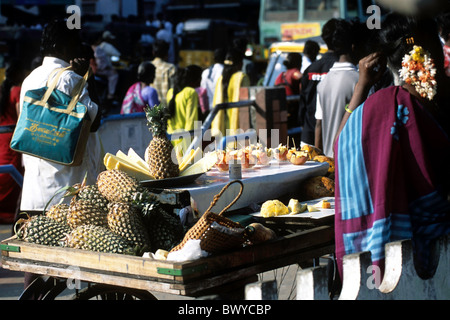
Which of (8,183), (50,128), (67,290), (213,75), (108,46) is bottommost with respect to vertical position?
(67,290)

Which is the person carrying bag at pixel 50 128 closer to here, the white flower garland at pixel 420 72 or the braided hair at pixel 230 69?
the white flower garland at pixel 420 72

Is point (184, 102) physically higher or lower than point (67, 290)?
higher

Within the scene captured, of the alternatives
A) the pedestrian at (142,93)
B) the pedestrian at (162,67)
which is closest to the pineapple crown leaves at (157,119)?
the pedestrian at (142,93)

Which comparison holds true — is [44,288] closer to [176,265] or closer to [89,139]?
[176,265]

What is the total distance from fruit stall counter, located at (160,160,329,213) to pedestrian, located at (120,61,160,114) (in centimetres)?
437

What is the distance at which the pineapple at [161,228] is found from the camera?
315 centimetres

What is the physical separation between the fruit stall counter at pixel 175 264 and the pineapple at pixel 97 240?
6 cm

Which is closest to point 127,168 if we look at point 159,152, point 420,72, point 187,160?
point 159,152

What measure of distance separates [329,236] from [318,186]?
30.2 inches

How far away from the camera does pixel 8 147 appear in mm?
7164

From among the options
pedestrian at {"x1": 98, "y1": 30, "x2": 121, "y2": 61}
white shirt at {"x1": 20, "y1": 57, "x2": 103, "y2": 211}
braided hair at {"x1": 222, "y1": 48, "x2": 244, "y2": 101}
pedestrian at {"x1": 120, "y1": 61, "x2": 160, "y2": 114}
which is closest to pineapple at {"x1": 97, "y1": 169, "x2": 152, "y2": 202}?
white shirt at {"x1": 20, "y1": 57, "x2": 103, "y2": 211}

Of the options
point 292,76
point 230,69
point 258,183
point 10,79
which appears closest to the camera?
point 258,183

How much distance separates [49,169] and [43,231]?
125cm

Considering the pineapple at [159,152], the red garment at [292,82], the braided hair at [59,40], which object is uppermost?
the braided hair at [59,40]
